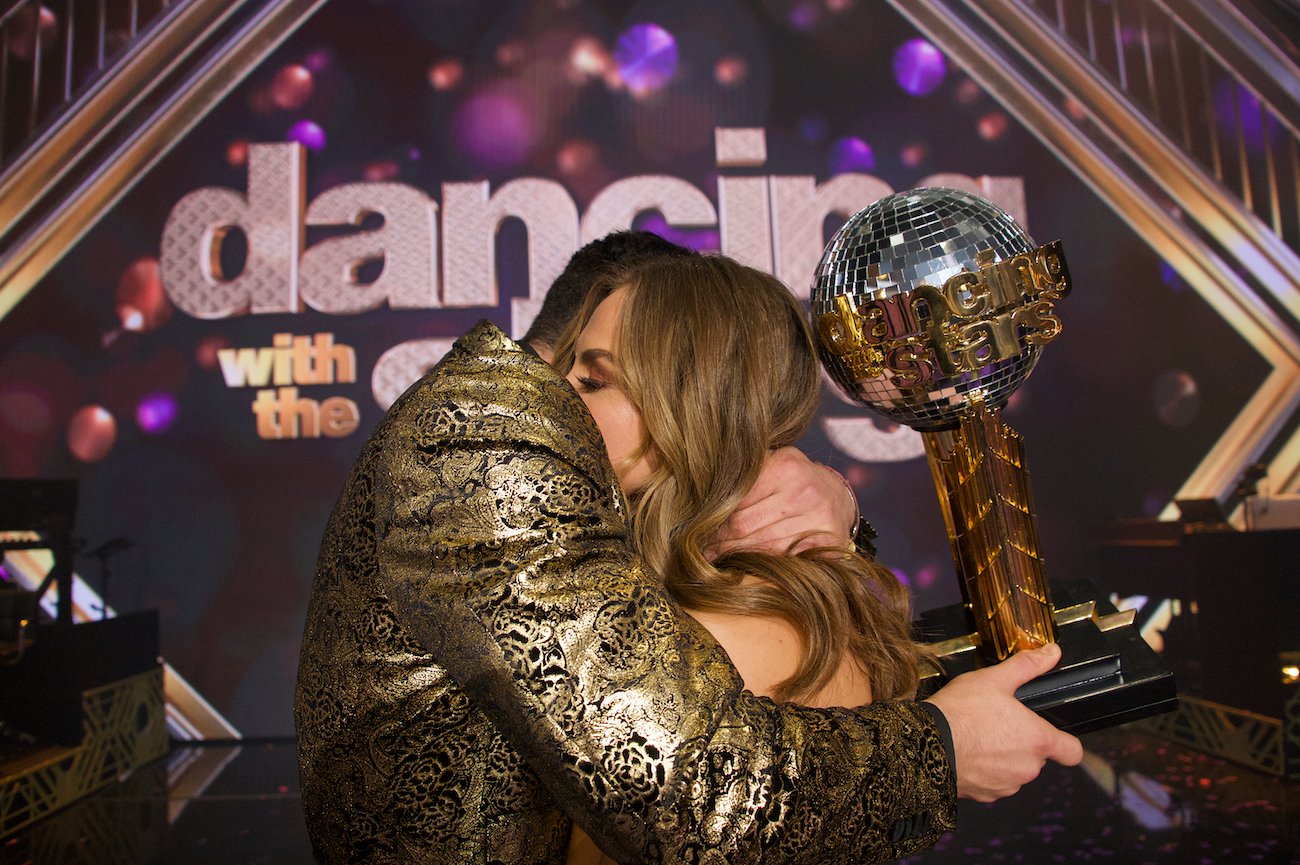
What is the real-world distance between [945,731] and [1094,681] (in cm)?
38

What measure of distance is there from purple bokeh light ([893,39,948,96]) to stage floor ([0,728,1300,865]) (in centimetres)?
290

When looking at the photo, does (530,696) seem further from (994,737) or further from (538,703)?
(994,737)

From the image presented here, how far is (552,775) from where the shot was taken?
3.12 feet

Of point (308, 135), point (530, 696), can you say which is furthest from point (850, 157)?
point (530, 696)

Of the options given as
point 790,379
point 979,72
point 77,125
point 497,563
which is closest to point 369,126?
point 77,125

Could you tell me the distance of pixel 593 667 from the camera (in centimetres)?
94

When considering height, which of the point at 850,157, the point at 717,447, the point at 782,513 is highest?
the point at 850,157

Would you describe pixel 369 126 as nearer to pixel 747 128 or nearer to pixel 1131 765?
pixel 747 128

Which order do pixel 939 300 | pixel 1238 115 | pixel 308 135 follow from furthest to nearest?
pixel 1238 115, pixel 308 135, pixel 939 300

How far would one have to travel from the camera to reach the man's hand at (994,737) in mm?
1174

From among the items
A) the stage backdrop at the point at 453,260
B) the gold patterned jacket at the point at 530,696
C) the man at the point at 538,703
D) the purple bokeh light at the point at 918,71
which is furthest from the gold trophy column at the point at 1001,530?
the purple bokeh light at the point at 918,71

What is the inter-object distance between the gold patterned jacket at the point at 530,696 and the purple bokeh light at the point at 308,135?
358 centimetres

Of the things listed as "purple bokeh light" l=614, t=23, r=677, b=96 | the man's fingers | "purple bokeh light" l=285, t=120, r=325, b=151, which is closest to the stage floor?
the man's fingers

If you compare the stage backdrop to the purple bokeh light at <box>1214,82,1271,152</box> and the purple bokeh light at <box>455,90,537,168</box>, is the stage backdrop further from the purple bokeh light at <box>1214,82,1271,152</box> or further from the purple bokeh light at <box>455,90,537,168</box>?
the purple bokeh light at <box>1214,82,1271,152</box>
